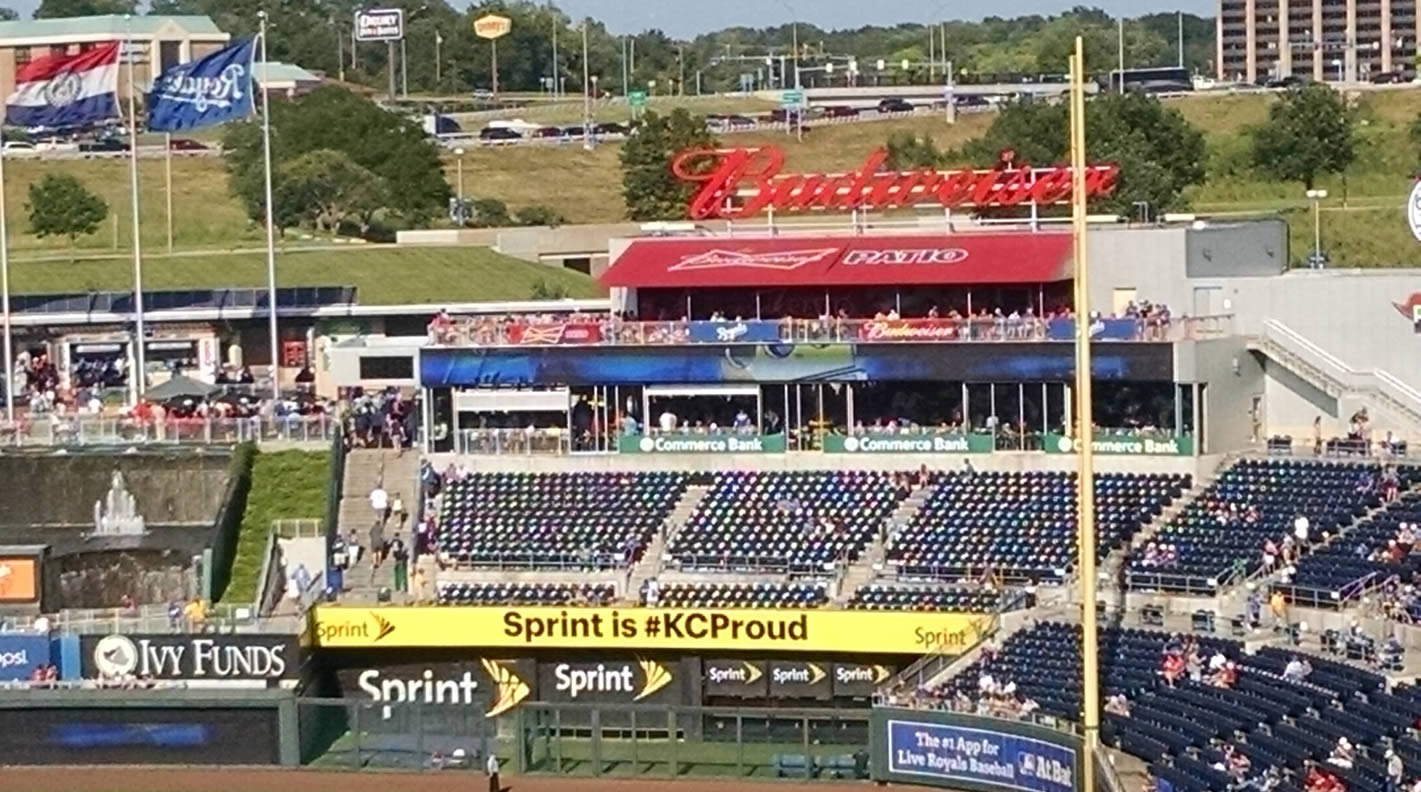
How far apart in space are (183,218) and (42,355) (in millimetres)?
42025

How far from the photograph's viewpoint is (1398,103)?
408 ft

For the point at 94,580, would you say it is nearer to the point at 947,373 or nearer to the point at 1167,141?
the point at 947,373

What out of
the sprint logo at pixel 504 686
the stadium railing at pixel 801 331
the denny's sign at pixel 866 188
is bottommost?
the sprint logo at pixel 504 686

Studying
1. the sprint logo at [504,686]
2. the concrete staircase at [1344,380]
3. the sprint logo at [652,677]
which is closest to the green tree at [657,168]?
the concrete staircase at [1344,380]

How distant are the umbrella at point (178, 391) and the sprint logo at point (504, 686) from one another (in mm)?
12120

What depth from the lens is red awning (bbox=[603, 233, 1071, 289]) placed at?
5425 centimetres

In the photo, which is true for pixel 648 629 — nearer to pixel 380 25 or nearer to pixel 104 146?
pixel 104 146

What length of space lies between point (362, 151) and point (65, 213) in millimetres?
13152

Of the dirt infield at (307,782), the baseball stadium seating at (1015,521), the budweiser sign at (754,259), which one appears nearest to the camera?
the dirt infield at (307,782)

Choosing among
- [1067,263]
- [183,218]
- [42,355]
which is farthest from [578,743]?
[183,218]

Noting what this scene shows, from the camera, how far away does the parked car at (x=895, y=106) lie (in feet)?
440

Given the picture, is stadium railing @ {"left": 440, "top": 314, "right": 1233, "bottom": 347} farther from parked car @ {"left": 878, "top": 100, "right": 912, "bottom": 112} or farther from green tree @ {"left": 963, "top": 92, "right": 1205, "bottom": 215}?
parked car @ {"left": 878, "top": 100, "right": 912, "bottom": 112}

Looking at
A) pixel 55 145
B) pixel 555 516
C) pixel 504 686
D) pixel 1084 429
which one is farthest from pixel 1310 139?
pixel 1084 429

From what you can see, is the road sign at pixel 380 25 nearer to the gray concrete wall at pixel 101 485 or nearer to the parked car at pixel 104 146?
the parked car at pixel 104 146
